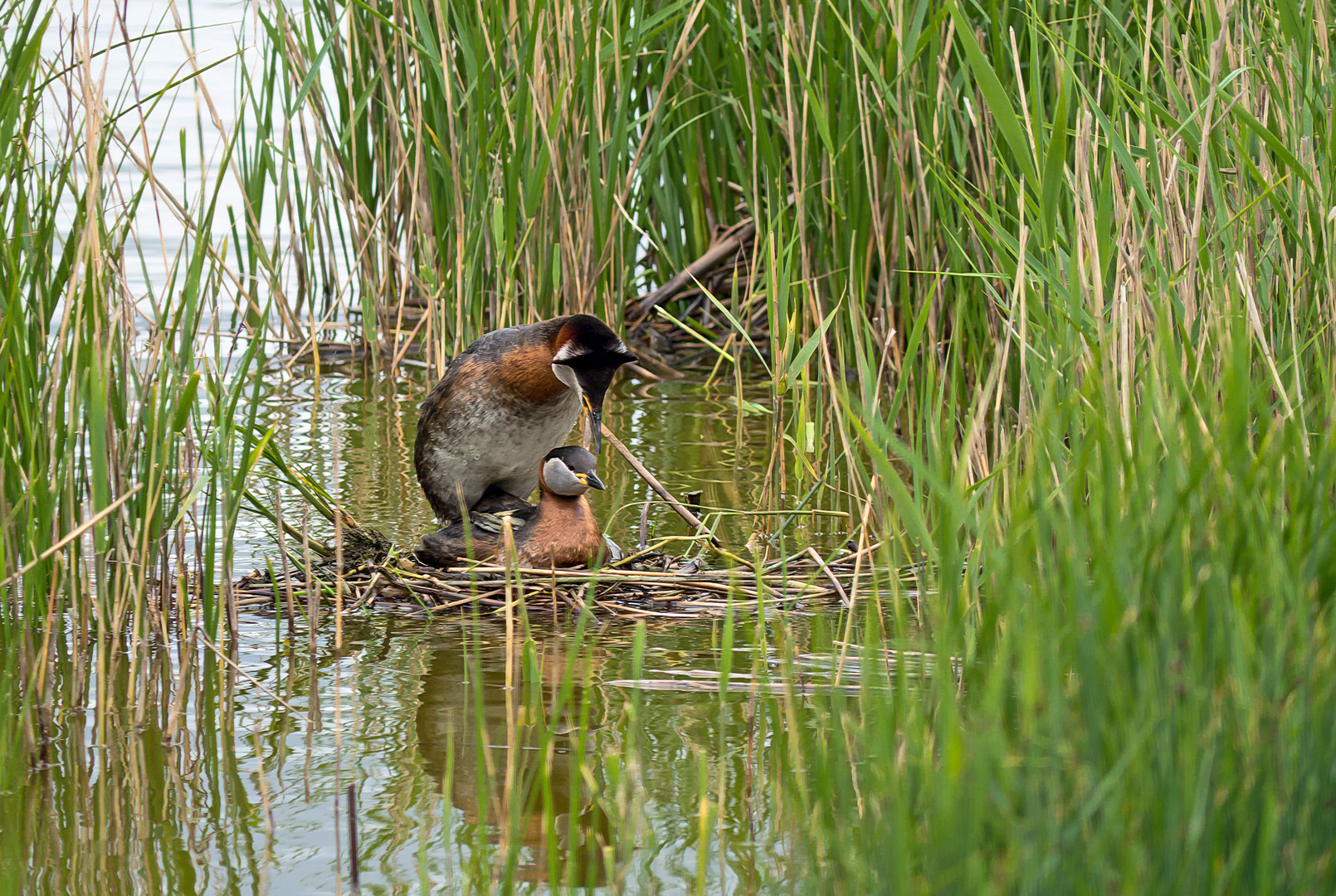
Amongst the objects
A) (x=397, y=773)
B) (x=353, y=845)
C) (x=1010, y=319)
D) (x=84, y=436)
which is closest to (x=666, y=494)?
(x=397, y=773)

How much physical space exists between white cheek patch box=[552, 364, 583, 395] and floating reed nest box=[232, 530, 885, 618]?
0.58 metres

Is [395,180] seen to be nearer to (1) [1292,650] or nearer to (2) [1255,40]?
(2) [1255,40]

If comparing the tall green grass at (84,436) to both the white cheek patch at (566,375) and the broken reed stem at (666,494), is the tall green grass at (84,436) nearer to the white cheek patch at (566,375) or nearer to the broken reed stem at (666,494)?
the white cheek patch at (566,375)

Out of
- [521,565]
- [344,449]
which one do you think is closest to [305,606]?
[521,565]

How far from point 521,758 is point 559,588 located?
4.43 feet

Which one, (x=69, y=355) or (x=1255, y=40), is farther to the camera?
(x=1255, y=40)

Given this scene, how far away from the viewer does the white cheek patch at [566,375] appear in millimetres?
4949

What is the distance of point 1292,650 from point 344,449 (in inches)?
190

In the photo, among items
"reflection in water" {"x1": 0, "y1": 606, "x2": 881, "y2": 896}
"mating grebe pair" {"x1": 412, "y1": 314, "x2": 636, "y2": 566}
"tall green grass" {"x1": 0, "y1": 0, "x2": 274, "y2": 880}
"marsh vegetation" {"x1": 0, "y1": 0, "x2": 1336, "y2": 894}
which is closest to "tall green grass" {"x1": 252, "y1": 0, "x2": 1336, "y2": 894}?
"marsh vegetation" {"x1": 0, "y1": 0, "x2": 1336, "y2": 894}

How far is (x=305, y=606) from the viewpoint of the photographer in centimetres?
471

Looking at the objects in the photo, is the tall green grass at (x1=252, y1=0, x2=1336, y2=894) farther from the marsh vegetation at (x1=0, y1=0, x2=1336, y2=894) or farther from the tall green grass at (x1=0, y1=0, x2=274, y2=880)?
the tall green grass at (x1=0, y1=0, x2=274, y2=880)

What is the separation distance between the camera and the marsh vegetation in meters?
2.24

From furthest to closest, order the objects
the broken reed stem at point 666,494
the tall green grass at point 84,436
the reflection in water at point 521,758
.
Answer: the broken reed stem at point 666,494, the tall green grass at point 84,436, the reflection in water at point 521,758

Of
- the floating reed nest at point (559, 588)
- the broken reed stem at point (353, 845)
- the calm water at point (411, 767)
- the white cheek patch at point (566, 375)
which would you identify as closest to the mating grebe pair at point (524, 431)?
the white cheek patch at point (566, 375)
